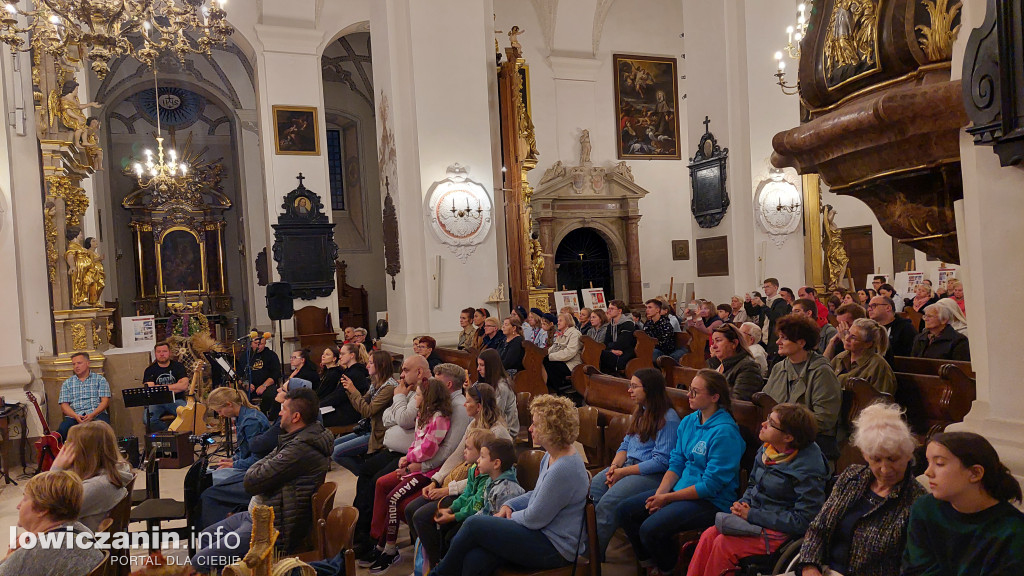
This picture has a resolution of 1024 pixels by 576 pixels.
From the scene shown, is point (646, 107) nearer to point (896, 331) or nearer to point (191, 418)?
point (896, 331)

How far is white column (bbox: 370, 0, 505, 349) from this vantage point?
35.3 ft

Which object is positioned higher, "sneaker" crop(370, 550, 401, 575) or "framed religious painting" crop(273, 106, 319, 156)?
"framed religious painting" crop(273, 106, 319, 156)

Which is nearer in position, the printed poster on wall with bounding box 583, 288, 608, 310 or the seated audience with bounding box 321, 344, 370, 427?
the seated audience with bounding box 321, 344, 370, 427

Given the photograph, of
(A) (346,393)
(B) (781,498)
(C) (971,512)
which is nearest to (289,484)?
(B) (781,498)

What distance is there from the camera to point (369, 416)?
6258 mm

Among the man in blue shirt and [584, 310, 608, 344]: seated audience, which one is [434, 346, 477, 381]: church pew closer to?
[584, 310, 608, 344]: seated audience

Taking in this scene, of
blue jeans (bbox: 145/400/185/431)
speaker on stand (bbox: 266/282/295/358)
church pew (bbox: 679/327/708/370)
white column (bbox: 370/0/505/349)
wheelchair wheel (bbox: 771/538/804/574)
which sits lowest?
blue jeans (bbox: 145/400/185/431)

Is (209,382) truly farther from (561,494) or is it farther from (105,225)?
(105,225)

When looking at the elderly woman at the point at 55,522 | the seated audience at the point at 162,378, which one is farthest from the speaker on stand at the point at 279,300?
the elderly woman at the point at 55,522

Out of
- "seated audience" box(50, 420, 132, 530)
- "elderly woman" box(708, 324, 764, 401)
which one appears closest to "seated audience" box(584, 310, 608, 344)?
"elderly woman" box(708, 324, 764, 401)

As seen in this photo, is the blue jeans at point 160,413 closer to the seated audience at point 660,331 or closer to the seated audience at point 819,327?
→ the seated audience at point 660,331

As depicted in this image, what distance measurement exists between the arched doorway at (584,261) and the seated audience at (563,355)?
9.53m

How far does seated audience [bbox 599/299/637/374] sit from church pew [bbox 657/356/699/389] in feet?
4.63

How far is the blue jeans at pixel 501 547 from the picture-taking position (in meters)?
3.58
